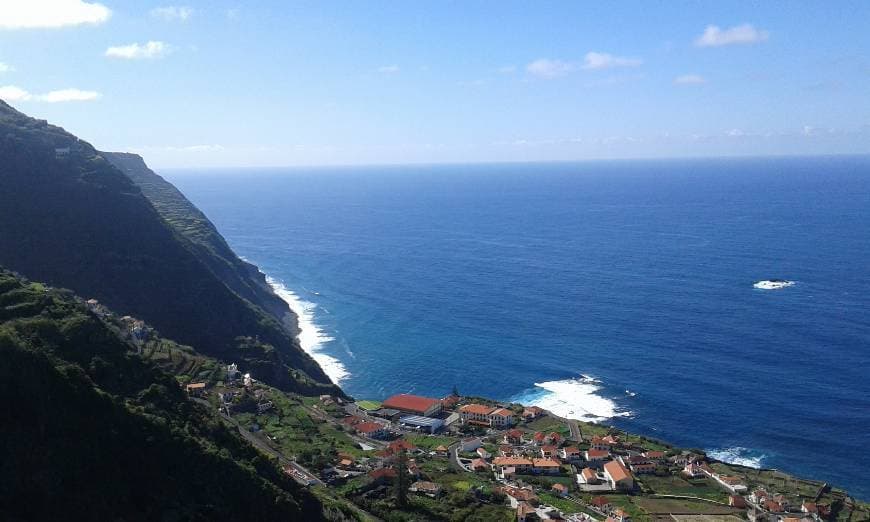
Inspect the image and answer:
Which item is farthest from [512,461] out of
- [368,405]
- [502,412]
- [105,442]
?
[105,442]

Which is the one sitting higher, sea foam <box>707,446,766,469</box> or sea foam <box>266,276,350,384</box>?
sea foam <box>266,276,350,384</box>

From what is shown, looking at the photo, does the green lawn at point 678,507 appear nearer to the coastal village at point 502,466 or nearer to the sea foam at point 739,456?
the coastal village at point 502,466

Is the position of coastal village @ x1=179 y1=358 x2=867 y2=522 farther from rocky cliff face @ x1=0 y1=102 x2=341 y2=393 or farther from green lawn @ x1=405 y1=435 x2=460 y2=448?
rocky cliff face @ x1=0 y1=102 x2=341 y2=393

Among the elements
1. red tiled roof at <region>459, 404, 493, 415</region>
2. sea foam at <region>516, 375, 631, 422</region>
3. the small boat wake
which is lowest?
sea foam at <region>516, 375, 631, 422</region>

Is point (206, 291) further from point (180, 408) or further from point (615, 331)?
point (615, 331)

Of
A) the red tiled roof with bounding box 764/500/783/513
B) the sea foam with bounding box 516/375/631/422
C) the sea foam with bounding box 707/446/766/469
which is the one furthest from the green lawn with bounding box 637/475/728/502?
the sea foam with bounding box 516/375/631/422

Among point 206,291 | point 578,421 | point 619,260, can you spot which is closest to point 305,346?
point 206,291

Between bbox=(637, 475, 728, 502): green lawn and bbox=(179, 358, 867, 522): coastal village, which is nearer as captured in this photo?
bbox=(179, 358, 867, 522): coastal village

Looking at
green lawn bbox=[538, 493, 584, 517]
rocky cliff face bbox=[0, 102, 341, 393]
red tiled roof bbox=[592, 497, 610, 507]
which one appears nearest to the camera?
green lawn bbox=[538, 493, 584, 517]
